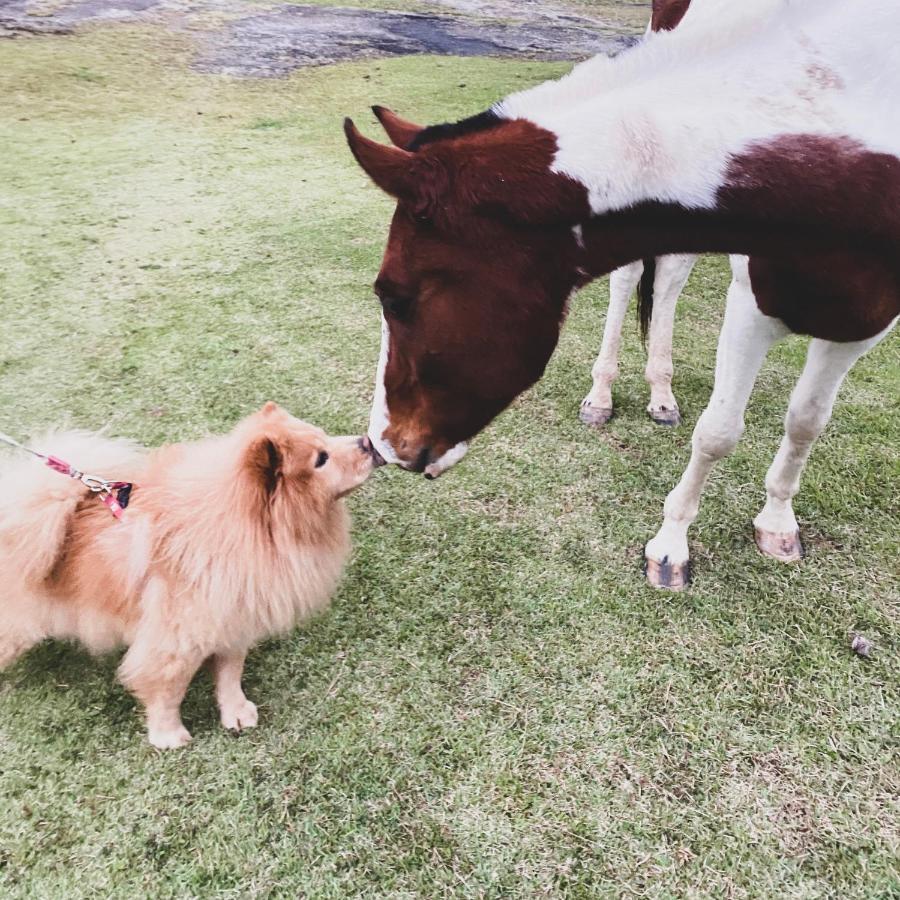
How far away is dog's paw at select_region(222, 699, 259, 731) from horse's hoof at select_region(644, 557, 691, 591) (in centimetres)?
126

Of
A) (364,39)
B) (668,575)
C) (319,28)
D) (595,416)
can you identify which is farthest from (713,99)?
(319,28)

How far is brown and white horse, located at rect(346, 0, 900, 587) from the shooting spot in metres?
1.25

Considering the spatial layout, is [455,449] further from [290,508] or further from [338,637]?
[338,637]

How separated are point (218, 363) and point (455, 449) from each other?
194 cm

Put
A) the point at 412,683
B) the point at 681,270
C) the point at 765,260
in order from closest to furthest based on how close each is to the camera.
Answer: the point at 765,260
the point at 412,683
the point at 681,270

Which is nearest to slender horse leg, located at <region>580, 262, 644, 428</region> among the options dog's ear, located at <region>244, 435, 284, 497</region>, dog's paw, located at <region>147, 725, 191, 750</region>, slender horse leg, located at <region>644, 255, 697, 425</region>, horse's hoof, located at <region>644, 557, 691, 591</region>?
slender horse leg, located at <region>644, 255, 697, 425</region>

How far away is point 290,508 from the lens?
1632 millimetres

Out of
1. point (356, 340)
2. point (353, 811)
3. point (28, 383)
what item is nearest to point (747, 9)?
point (353, 811)

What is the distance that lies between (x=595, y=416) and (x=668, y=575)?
2.99ft

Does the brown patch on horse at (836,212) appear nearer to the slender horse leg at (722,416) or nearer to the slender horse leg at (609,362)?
the slender horse leg at (722,416)

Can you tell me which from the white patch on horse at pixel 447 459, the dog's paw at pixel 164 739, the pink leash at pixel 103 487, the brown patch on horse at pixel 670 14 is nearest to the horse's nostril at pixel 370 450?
the white patch on horse at pixel 447 459

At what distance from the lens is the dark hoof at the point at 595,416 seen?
2.95 meters

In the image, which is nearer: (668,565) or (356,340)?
(668,565)

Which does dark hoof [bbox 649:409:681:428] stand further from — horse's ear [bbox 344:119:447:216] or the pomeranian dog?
horse's ear [bbox 344:119:447:216]
